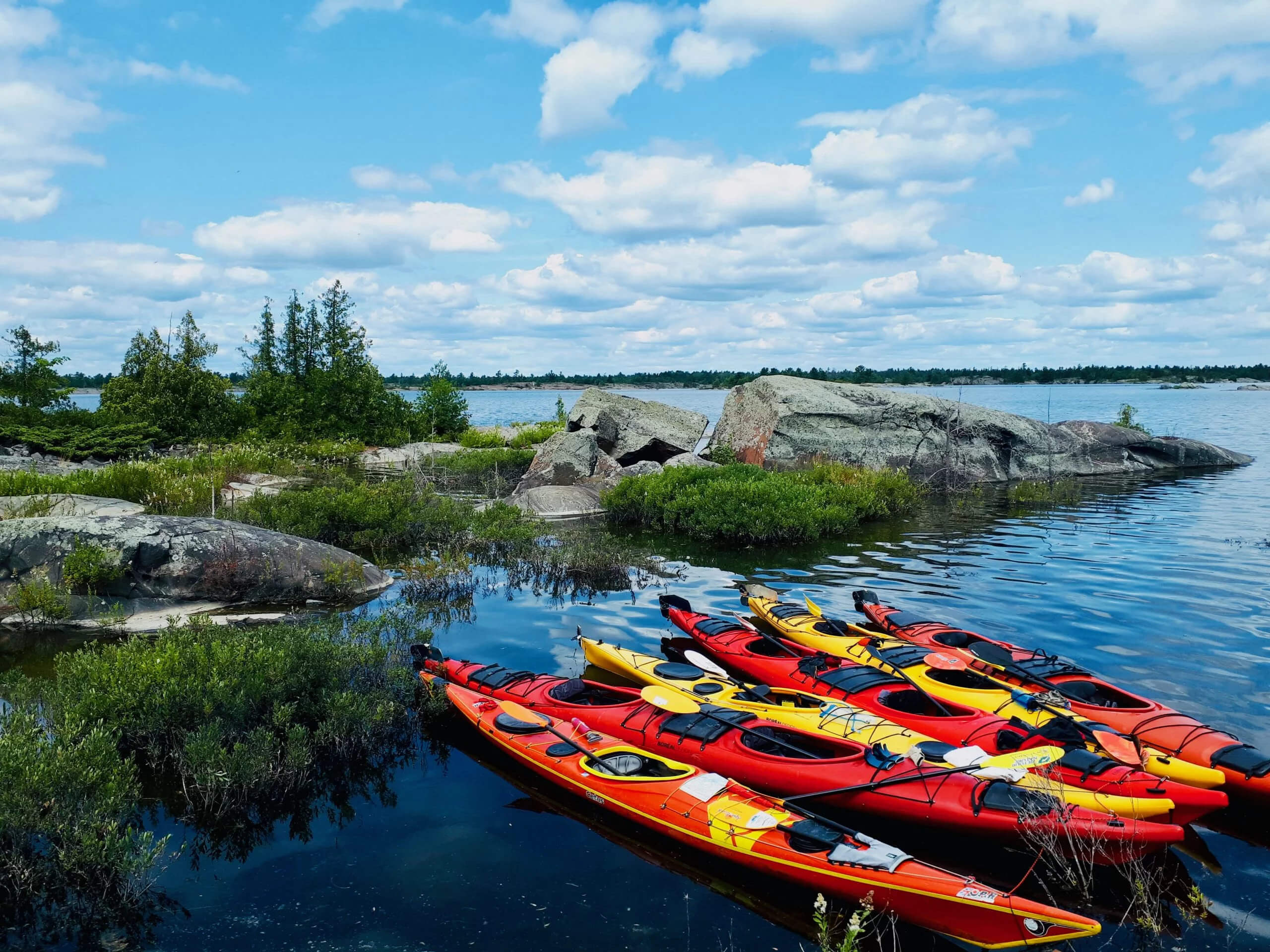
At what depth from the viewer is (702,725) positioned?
25.8 feet

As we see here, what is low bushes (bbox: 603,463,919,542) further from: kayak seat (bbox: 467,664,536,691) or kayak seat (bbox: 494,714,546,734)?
kayak seat (bbox: 494,714,546,734)

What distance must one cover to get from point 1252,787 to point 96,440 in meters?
31.0

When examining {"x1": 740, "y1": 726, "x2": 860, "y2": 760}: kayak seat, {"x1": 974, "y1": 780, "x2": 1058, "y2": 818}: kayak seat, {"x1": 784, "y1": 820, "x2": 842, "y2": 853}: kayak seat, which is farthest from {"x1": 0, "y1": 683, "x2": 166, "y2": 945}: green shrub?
{"x1": 974, "y1": 780, "x2": 1058, "y2": 818}: kayak seat

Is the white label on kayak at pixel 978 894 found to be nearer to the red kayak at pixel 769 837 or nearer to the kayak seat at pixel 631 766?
the red kayak at pixel 769 837

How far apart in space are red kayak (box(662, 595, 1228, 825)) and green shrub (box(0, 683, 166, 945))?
253 inches

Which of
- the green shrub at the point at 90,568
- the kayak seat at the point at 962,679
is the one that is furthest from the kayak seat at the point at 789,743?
the green shrub at the point at 90,568

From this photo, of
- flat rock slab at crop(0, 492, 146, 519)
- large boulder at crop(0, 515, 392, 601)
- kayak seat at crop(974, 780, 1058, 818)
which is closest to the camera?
kayak seat at crop(974, 780, 1058, 818)

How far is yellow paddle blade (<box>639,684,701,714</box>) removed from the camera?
320 inches

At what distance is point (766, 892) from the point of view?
5.97 m

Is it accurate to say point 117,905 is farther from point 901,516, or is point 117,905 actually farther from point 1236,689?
point 901,516

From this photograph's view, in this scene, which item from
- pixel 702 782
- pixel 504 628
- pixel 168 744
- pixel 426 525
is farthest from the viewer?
pixel 426 525

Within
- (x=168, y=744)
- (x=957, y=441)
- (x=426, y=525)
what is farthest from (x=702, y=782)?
(x=957, y=441)

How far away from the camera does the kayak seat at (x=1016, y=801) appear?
245 inches

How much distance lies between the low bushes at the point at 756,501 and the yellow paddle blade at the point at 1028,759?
10.8 meters
